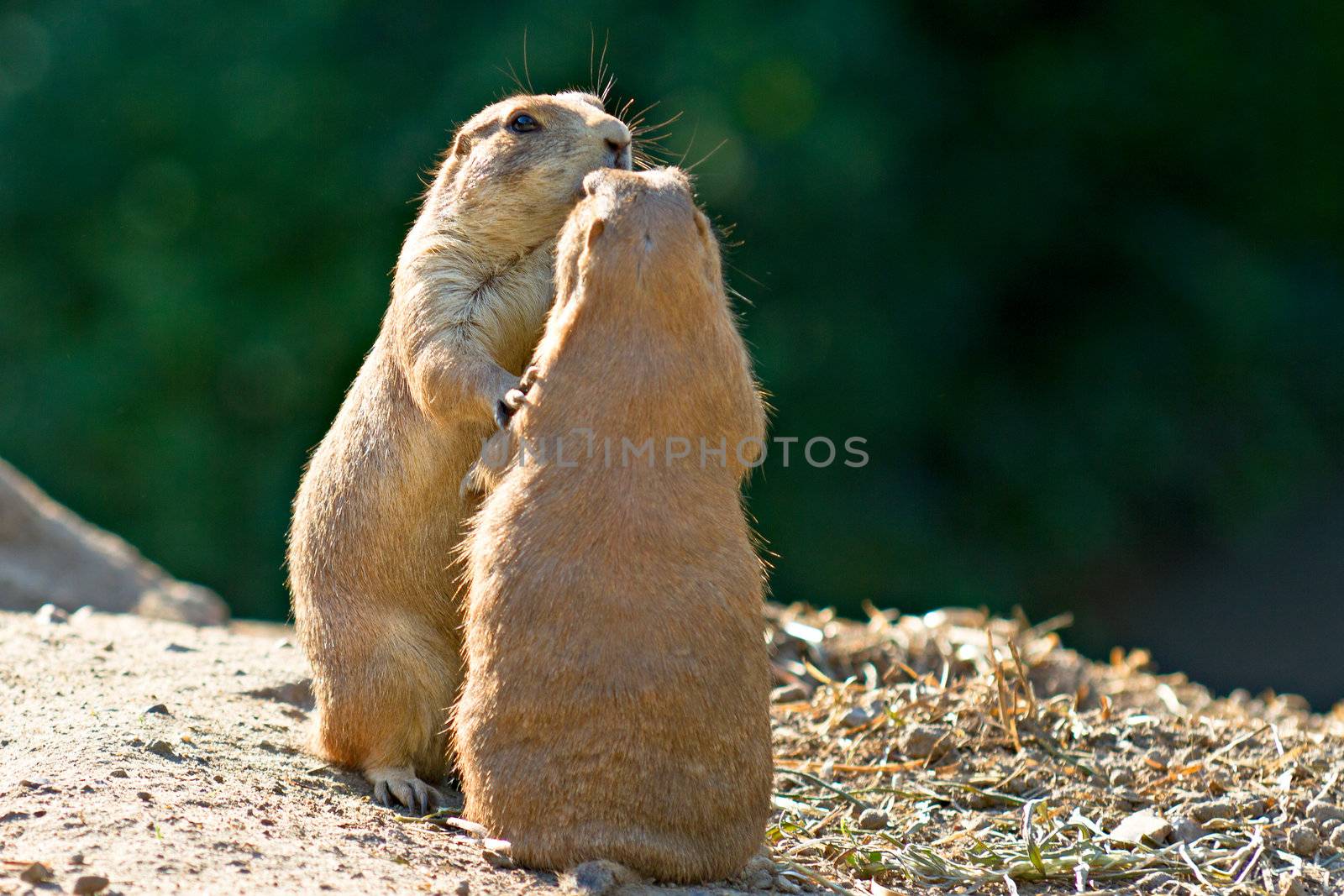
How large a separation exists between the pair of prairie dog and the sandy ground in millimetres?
211

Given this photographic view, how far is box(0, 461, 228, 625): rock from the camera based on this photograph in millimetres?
7648

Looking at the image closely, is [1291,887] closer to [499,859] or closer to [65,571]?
[499,859]

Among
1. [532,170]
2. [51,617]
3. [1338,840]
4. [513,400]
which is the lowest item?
[51,617]

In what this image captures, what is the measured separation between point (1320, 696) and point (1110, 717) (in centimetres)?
687

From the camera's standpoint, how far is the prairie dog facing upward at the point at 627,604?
3459 mm

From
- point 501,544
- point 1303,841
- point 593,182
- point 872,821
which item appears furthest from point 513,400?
point 1303,841

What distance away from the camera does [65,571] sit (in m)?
7.92

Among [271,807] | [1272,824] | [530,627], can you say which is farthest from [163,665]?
[1272,824]

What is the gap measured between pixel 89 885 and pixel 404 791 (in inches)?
51.1

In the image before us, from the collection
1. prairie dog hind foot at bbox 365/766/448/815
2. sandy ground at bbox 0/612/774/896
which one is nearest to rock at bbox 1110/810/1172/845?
sandy ground at bbox 0/612/774/896

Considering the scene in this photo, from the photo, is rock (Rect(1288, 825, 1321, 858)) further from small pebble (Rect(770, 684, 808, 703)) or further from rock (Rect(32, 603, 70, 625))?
rock (Rect(32, 603, 70, 625))

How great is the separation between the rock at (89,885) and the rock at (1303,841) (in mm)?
3392

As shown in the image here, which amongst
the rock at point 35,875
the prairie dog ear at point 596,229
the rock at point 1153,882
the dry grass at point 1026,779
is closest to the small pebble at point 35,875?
the rock at point 35,875

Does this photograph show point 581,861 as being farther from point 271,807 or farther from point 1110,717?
point 1110,717
